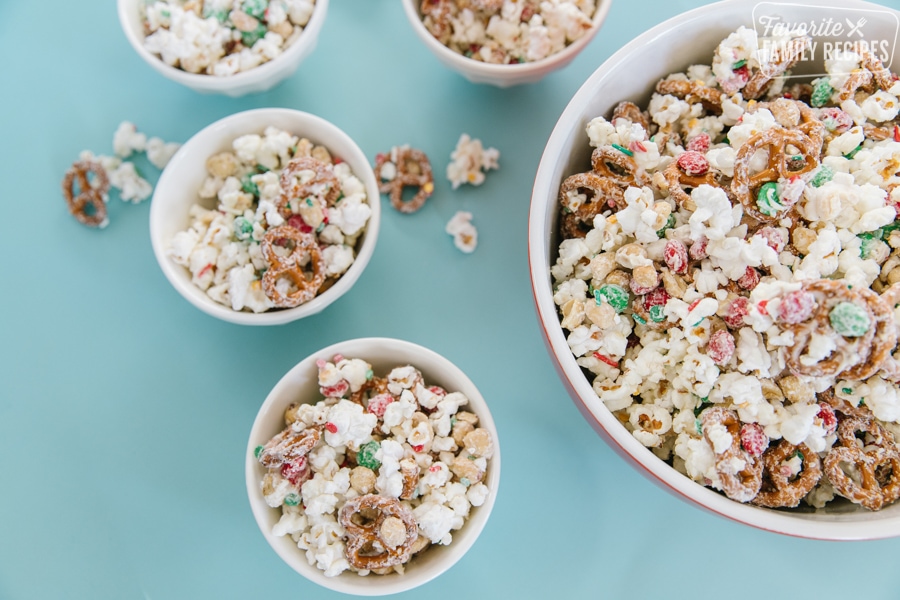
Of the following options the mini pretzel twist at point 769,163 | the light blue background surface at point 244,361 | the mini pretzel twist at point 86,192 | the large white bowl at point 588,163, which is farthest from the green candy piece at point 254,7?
the mini pretzel twist at point 769,163

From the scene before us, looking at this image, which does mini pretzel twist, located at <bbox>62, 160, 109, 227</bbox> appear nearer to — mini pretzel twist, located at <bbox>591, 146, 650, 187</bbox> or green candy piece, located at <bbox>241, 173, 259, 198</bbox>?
green candy piece, located at <bbox>241, 173, 259, 198</bbox>

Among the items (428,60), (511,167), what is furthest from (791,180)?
(428,60)

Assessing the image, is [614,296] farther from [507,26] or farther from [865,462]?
[507,26]

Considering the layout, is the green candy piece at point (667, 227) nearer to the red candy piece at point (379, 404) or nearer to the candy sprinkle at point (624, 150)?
the candy sprinkle at point (624, 150)

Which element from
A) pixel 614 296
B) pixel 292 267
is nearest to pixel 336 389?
pixel 292 267

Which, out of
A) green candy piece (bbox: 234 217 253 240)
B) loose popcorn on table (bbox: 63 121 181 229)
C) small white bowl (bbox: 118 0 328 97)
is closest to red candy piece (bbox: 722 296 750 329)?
green candy piece (bbox: 234 217 253 240)

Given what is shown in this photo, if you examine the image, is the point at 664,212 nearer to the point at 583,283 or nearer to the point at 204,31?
the point at 583,283
